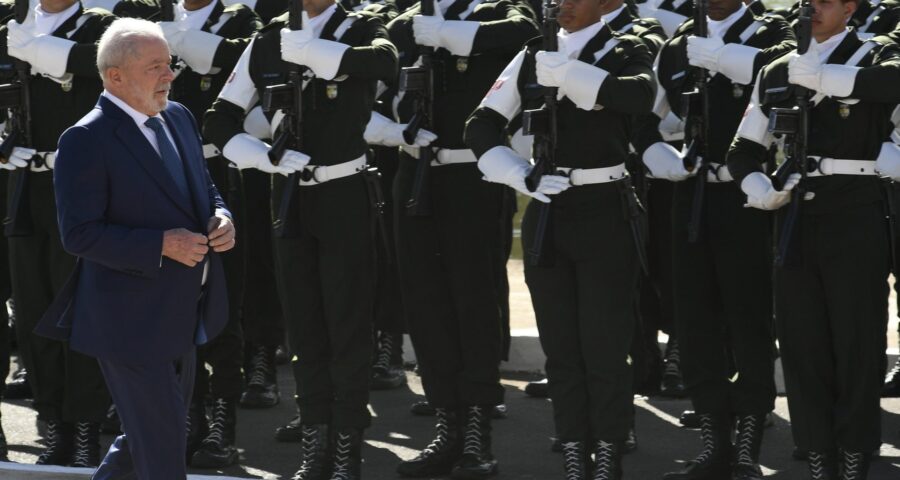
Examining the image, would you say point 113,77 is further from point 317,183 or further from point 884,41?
point 884,41

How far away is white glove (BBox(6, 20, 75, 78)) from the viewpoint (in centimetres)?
666

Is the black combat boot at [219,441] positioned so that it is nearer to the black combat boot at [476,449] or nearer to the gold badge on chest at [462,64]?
the black combat boot at [476,449]

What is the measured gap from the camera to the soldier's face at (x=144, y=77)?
4.94 metres

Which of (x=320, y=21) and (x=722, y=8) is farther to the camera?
(x=722, y=8)

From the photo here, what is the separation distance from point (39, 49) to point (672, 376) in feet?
12.0

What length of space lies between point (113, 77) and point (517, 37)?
2.28 meters

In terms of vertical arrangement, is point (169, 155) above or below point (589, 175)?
above

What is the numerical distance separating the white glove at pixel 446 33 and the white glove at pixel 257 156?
2.98 feet

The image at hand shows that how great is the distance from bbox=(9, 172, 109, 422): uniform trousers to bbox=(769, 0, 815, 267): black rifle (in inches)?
118

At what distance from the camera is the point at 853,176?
232 inches

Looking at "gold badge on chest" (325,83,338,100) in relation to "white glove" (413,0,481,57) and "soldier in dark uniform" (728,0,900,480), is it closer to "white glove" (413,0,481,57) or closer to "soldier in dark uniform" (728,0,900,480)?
"white glove" (413,0,481,57)

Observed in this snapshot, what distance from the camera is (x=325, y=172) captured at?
21.0 feet

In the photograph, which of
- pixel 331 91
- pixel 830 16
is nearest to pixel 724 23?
pixel 830 16

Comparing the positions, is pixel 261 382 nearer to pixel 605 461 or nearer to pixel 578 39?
pixel 605 461
